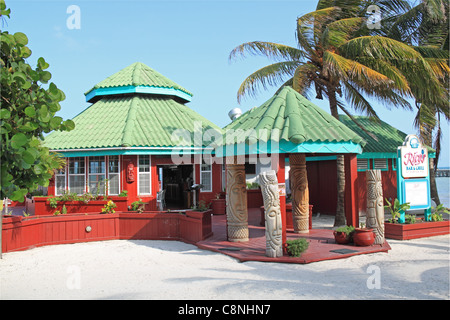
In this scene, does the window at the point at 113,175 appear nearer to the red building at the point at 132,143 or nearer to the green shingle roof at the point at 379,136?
the red building at the point at 132,143

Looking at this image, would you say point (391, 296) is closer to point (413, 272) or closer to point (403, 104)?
point (413, 272)

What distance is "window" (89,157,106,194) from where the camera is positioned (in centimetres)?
1614

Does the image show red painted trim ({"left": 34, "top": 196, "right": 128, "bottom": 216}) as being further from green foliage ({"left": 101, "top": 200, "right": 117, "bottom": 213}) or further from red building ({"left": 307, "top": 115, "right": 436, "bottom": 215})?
red building ({"left": 307, "top": 115, "right": 436, "bottom": 215})

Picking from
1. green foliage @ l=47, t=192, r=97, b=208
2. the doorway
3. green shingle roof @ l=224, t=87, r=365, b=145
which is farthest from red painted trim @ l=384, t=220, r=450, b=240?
the doorway

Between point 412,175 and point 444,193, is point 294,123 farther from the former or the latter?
point 444,193

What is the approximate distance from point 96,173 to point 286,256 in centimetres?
1031

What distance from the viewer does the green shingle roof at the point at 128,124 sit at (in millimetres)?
15820

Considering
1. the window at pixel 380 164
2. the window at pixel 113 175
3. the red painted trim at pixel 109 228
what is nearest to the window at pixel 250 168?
the window at pixel 380 164

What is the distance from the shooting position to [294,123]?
930 centimetres

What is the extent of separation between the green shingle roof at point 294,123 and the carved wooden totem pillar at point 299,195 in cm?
184

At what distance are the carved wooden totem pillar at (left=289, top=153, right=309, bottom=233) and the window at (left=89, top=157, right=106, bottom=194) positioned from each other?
26.8ft

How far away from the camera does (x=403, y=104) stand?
1481cm
